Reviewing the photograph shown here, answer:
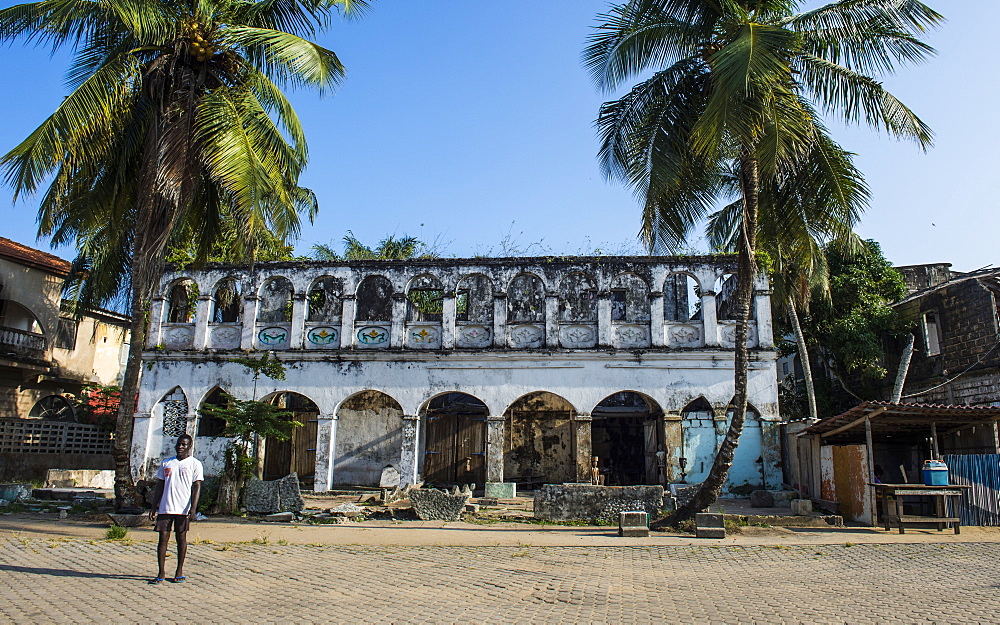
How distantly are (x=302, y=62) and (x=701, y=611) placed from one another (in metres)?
10.6

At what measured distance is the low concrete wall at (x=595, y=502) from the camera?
12.4 m

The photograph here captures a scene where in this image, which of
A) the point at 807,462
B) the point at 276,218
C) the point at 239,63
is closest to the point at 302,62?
the point at 239,63

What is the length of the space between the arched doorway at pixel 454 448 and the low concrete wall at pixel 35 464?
30.0 feet

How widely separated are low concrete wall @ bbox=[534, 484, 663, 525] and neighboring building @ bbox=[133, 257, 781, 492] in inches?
157

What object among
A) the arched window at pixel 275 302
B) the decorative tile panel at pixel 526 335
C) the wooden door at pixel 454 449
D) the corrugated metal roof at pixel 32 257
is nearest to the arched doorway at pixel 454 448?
the wooden door at pixel 454 449

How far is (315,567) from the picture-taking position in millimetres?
8023

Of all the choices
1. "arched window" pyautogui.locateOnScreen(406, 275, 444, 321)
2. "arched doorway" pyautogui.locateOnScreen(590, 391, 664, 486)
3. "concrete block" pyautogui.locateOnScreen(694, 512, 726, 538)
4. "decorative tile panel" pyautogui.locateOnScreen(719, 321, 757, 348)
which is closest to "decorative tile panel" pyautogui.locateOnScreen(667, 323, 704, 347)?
"decorative tile panel" pyautogui.locateOnScreen(719, 321, 757, 348)

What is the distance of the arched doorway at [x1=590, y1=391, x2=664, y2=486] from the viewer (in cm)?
2053

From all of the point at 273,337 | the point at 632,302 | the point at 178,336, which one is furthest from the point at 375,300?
the point at 632,302

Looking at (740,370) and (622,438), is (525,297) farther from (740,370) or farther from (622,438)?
(740,370)

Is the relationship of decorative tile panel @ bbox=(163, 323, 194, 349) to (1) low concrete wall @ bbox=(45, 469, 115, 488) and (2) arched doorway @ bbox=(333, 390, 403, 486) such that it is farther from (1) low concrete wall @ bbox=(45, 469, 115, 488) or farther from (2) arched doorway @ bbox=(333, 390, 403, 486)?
(2) arched doorway @ bbox=(333, 390, 403, 486)

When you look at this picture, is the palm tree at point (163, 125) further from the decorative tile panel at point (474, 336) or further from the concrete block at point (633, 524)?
the concrete block at point (633, 524)

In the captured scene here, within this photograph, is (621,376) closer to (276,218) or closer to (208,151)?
(276,218)

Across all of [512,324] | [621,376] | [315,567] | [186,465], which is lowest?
[315,567]
